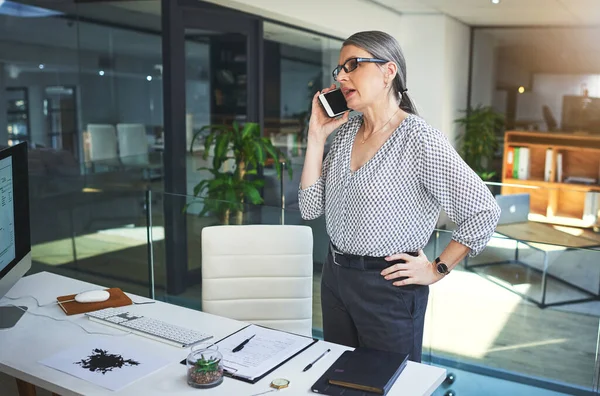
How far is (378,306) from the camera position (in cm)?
204

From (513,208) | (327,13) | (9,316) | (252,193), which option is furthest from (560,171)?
(9,316)

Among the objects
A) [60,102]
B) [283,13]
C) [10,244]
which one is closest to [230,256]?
[10,244]

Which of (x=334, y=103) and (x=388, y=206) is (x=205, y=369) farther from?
(x=334, y=103)

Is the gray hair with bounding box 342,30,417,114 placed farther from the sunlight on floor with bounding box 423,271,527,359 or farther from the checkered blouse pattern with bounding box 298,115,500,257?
the sunlight on floor with bounding box 423,271,527,359

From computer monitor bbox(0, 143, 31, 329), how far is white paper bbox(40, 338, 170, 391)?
0.40 m

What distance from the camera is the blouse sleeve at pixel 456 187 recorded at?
6.35ft

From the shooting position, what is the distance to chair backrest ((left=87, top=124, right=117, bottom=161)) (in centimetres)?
542

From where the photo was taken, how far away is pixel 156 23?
208 inches

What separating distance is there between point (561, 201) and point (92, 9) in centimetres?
529

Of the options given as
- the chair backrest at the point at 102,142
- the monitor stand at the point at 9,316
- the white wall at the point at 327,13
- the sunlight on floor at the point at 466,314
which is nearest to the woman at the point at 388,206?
the monitor stand at the point at 9,316

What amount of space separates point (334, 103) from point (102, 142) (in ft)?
12.0

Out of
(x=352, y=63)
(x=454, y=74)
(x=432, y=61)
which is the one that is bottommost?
(x=352, y=63)

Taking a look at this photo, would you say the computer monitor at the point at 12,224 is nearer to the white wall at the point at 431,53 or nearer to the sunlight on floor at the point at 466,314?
the sunlight on floor at the point at 466,314

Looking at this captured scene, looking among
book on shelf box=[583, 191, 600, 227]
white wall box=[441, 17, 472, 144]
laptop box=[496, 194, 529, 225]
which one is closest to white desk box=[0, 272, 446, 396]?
laptop box=[496, 194, 529, 225]
